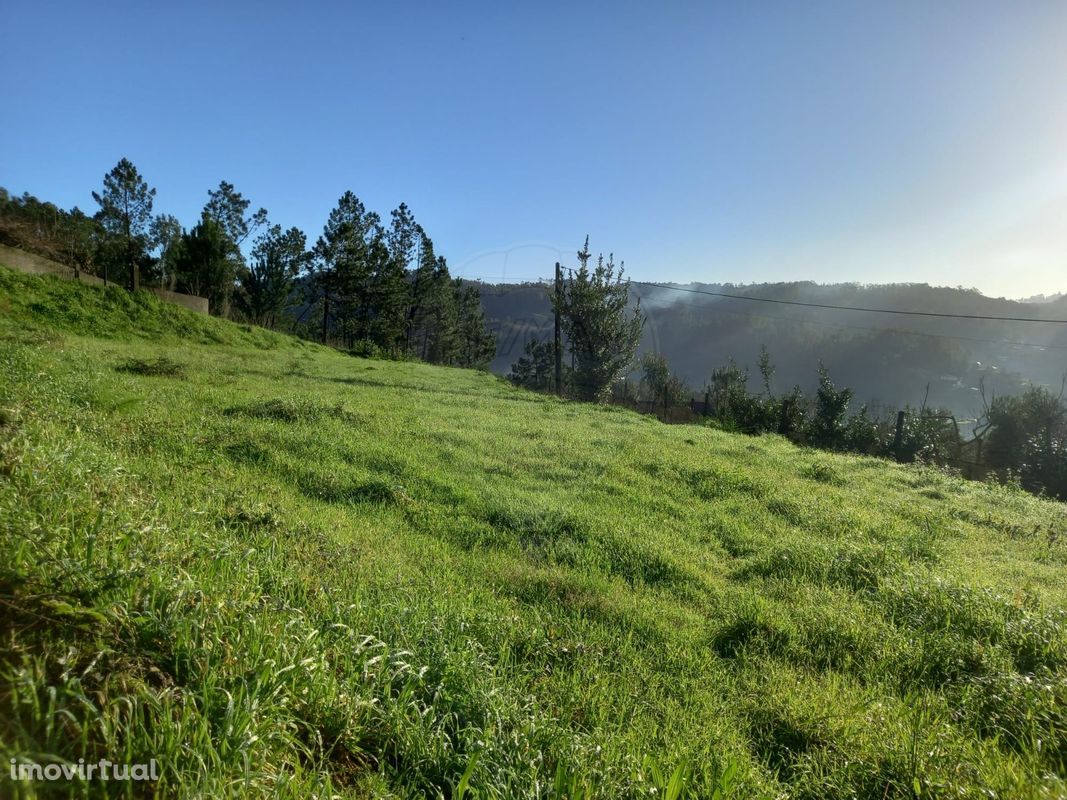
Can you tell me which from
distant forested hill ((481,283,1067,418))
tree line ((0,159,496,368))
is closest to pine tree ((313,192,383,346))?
tree line ((0,159,496,368))

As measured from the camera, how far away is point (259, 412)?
22.4ft

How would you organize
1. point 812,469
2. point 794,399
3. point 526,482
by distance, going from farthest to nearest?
point 794,399 < point 812,469 < point 526,482

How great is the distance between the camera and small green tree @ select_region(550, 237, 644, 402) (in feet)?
78.6

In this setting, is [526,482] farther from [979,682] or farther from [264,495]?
[979,682]

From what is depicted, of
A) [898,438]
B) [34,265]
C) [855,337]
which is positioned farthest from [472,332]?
[855,337]

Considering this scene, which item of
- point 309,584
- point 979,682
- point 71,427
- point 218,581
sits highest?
point 71,427

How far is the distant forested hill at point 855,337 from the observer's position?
265ft

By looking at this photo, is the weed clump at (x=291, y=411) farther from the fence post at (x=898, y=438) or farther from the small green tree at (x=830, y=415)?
the small green tree at (x=830, y=415)

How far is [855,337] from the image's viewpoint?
116062 mm

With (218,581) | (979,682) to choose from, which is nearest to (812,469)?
(979,682)

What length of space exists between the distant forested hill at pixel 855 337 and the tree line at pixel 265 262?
27686 millimetres

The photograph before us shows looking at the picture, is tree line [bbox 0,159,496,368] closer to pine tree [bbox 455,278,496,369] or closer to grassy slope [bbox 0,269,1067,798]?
pine tree [bbox 455,278,496,369]

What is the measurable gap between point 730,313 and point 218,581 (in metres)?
142

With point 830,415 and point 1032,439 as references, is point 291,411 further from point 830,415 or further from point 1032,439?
point 1032,439
